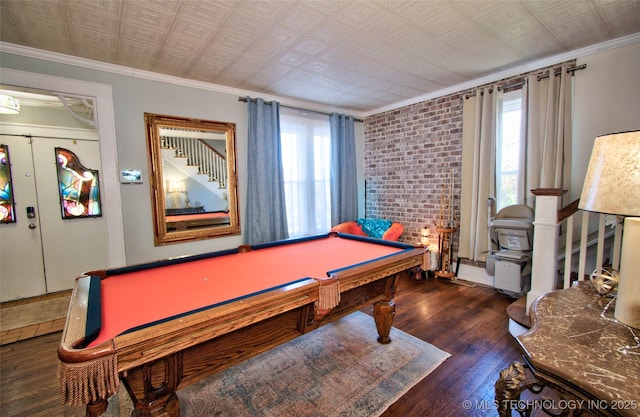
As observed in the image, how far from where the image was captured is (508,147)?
3.39 metres

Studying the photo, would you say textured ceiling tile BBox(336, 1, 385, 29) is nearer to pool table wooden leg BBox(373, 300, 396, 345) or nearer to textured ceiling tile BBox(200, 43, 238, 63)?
textured ceiling tile BBox(200, 43, 238, 63)

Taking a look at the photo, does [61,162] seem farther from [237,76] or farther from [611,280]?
[611,280]

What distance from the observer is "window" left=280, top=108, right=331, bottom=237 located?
161 inches

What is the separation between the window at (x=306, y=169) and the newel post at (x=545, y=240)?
281 cm

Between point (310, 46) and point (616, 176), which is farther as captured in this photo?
point (310, 46)

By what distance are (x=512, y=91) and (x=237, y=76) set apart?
3295 millimetres

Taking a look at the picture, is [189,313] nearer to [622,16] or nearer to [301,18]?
[301,18]

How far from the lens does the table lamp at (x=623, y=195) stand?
918 mm

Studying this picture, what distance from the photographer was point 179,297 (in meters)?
1.41

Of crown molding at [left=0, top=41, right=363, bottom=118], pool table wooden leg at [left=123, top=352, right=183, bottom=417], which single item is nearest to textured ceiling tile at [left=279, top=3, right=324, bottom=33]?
crown molding at [left=0, top=41, right=363, bottom=118]

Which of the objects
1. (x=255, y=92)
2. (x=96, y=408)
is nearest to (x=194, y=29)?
(x=255, y=92)

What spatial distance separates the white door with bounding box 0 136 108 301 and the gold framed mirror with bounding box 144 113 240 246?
97 cm

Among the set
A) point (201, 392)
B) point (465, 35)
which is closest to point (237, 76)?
point (465, 35)

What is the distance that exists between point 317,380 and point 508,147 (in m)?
3.45
